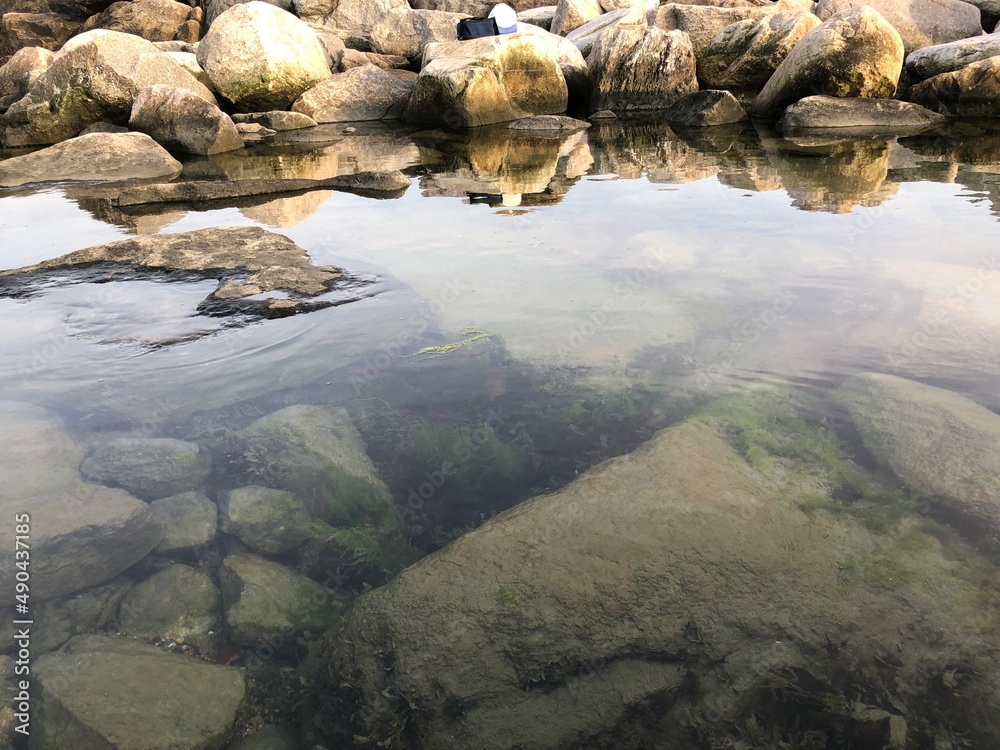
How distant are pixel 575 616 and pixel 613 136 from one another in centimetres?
1087

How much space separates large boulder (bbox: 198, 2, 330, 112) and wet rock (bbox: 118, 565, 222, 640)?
1388 centimetres

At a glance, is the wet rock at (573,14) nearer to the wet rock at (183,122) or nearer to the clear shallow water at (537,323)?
the wet rock at (183,122)

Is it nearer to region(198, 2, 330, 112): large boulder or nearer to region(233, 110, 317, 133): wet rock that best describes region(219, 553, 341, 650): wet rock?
region(233, 110, 317, 133): wet rock

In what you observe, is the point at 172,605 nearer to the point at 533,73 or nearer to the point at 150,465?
the point at 150,465

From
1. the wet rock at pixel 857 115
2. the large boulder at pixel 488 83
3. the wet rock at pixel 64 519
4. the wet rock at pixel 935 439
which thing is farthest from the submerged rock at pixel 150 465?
the large boulder at pixel 488 83

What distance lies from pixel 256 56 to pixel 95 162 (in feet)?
18.0

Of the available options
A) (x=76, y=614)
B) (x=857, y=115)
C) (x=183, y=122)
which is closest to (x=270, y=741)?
(x=76, y=614)

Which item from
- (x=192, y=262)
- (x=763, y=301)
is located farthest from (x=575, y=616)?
(x=192, y=262)

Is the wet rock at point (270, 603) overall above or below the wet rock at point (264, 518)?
below

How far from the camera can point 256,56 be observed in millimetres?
13969

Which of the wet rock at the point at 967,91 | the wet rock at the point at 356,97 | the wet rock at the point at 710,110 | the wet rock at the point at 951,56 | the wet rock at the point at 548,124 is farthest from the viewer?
the wet rock at the point at 356,97

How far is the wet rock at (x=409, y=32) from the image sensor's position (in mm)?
18812

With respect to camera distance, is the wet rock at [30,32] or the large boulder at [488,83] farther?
the wet rock at [30,32]

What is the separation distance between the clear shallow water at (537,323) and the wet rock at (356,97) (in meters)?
8.57
